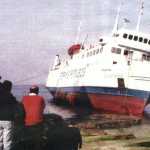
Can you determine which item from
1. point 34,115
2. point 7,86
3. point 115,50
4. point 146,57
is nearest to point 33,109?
A: point 34,115

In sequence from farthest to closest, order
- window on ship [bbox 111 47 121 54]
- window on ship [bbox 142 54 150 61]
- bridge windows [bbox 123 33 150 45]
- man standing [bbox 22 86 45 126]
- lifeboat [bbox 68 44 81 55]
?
lifeboat [bbox 68 44 81 55]
bridge windows [bbox 123 33 150 45]
window on ship [bbox 142 54 150 61]
window on ship [bbox 111 47 121 54]
man standing [bbox 22 86 45 126]

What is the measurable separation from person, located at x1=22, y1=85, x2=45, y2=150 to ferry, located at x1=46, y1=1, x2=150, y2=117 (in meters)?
31.6

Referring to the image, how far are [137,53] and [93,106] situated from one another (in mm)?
7750

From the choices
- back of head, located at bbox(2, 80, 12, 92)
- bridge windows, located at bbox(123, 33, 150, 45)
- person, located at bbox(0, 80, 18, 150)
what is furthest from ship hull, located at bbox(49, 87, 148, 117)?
person, located at bbox(0, 80, 18, 150)

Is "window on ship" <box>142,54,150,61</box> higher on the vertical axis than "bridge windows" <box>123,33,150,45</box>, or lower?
lower

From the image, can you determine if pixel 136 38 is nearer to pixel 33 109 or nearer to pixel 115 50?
pixel 115 50

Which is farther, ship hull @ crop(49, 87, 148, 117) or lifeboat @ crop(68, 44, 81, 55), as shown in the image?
lifeboat @ crop(68, 44, 81, 55)

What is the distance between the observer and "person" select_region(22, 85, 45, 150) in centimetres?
1148

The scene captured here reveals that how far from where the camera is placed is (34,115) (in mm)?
11625

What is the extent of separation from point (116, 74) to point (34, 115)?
32.1 m

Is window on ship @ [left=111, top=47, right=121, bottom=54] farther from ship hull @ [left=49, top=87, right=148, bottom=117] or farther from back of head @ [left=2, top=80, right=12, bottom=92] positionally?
back of head @ [left=2, top=80, right=12, bottom=92]

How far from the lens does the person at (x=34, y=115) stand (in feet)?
37.7

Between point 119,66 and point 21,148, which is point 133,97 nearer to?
point 119,66

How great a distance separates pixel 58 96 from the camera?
237 ft
